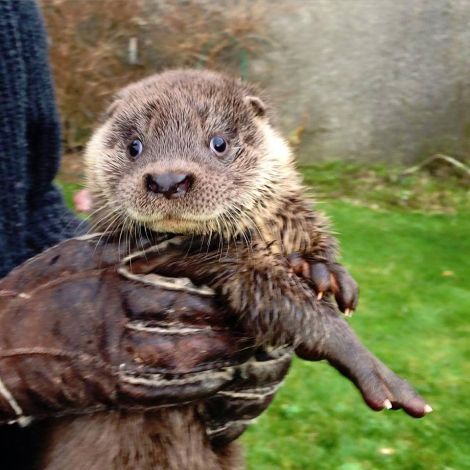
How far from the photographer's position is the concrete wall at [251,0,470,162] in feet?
28.0

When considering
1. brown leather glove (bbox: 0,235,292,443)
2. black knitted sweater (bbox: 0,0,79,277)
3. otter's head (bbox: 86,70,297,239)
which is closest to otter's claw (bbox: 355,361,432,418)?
brown leather glove (bbox: 0,235,292,443)

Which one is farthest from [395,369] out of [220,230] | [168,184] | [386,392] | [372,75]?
[372,75]

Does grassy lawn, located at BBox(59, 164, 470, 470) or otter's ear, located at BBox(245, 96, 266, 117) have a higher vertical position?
otter's ear, located at BBox(245, 96, 266, 117)

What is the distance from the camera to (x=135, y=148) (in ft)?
6.70

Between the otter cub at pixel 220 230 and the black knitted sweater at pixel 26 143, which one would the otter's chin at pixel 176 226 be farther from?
the black knitted sweater at pixel 26 143

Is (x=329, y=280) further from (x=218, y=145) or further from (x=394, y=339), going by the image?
(x=394, y=339)

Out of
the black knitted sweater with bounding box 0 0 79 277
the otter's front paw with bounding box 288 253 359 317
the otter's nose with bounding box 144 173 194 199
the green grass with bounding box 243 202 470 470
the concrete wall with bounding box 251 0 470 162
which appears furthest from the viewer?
the concrete wall with bounding box 251 0 470 162

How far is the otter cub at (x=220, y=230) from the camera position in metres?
1.91

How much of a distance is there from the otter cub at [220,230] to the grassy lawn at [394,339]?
6.85 ft

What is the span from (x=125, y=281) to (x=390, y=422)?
9.13ft

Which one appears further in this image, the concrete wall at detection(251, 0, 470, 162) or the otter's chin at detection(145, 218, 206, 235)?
the concrete wall at detection(251, 0, 470, 162)

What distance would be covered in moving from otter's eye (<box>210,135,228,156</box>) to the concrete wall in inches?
256

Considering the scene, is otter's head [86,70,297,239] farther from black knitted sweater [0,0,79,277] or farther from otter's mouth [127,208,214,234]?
black knitted sweater [0,0,79,277]

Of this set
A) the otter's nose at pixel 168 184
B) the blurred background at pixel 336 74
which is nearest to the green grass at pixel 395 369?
the blurred background at pixel 336 74
